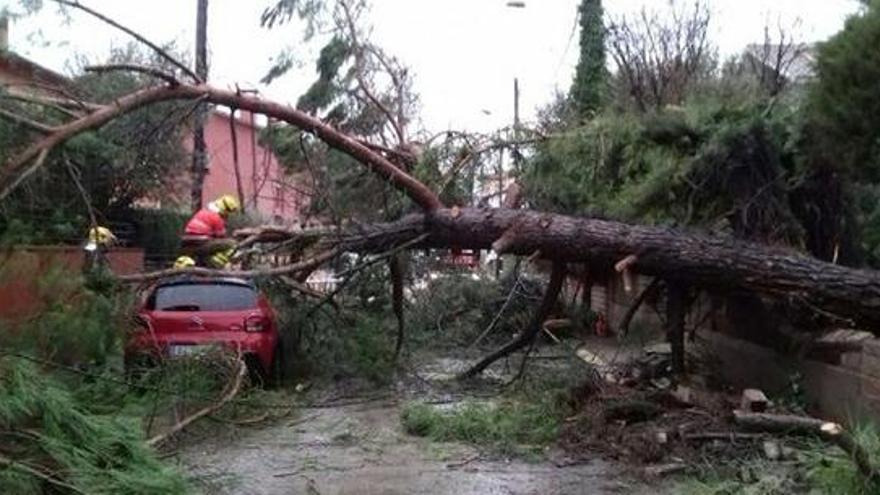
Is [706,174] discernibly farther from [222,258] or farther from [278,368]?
[278,368]

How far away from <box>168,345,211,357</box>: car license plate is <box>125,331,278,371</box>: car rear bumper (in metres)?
0.02

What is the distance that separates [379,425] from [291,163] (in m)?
3.14

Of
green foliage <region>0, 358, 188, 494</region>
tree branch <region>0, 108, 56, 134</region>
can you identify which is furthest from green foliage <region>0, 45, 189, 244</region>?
green foliage <region>0, 358, 188, 494</region>

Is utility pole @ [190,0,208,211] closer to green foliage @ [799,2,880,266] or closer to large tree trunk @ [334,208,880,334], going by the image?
large tree trunk @ [334,208,880,334]

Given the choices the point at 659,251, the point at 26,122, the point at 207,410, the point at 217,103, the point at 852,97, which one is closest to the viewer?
the point at 26,122

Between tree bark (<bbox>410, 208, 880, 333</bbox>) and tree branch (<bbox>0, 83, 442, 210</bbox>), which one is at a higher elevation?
tree branch (<bbox>0, 83, 442, 210</bbox>)

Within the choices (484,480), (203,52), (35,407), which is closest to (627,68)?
(203,52)

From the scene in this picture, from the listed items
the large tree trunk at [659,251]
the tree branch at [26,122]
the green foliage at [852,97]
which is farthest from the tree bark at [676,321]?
the tree branch at [26,122]

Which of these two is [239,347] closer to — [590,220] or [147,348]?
[147,348]

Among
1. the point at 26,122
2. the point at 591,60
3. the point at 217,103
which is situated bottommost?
the point at 26,122

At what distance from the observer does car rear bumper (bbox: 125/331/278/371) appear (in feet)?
28.3

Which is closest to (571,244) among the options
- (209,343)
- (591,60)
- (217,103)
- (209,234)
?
(217,103)

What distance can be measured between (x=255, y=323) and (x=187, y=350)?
1458 mm

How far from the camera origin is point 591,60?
2123 centimetres
